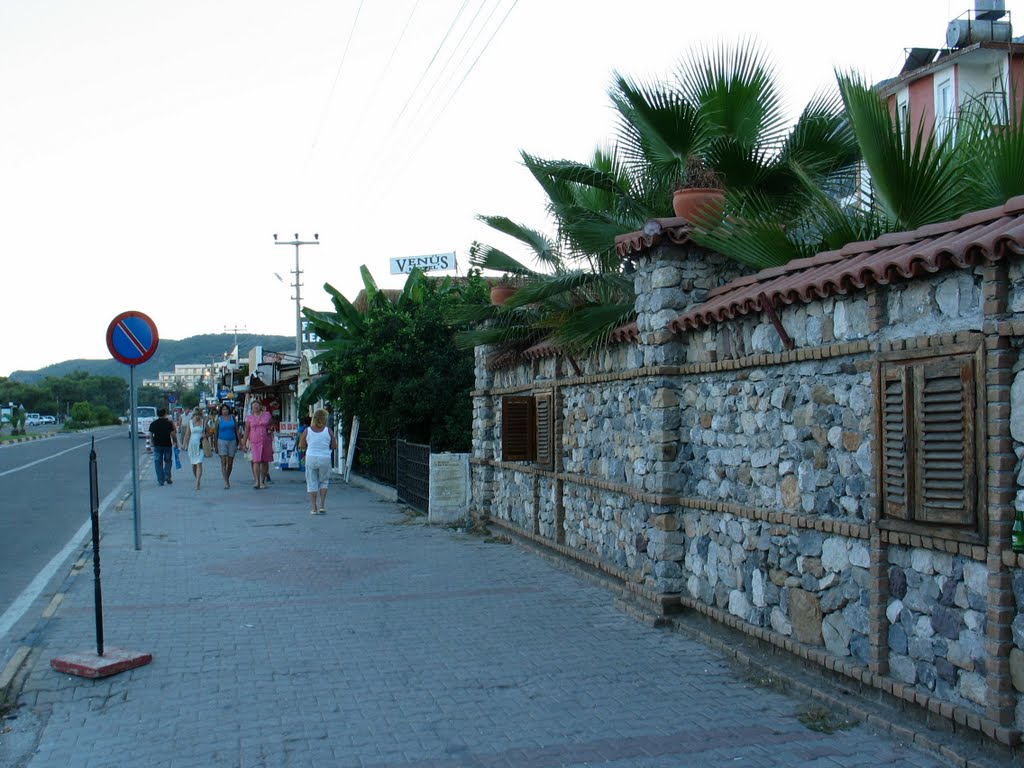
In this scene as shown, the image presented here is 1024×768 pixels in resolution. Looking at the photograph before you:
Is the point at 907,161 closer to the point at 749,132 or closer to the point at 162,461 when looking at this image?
the point at 749,132

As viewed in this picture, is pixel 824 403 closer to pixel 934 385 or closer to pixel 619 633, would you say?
pixel 934 385

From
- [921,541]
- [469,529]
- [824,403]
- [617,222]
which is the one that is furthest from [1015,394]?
[469,529]

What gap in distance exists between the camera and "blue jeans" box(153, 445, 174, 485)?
2205 cm

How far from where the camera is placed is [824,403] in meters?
6.10

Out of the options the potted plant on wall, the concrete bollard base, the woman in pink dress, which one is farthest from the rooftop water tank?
the concrete bollard base

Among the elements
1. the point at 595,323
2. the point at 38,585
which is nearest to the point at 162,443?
the point at 38,585

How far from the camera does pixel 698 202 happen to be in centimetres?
814

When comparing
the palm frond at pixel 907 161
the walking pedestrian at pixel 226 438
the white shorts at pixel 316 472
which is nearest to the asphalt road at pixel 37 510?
the walking pedestrian at pixel 226 438

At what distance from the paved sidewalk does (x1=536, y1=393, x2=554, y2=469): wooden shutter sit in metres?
1.24

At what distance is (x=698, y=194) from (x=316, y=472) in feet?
33.5

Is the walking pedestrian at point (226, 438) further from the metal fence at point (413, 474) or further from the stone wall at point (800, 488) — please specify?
the stone wall at point (800, 488)

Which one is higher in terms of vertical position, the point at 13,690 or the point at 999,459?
the point at 999,459

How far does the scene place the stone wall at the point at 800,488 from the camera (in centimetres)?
476

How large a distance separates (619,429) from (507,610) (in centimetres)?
204
